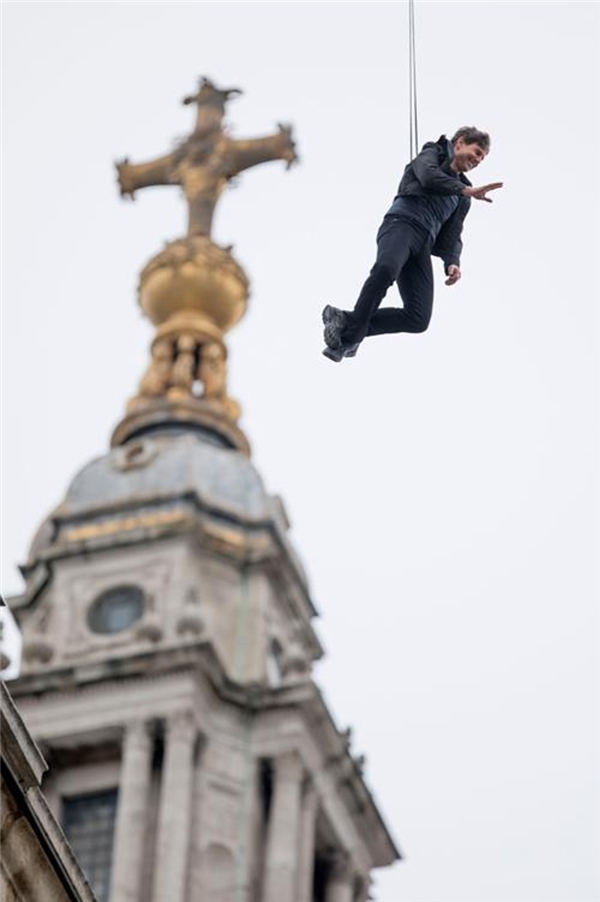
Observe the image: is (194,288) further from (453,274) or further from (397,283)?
(453,274)

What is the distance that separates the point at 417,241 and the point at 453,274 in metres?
0.70

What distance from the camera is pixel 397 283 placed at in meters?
27.1

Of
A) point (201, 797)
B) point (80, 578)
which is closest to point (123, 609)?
point (80, 578)

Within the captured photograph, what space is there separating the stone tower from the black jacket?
38341 millimetres

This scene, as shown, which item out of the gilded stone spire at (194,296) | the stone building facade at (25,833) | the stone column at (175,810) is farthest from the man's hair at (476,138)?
the gilded stone spire at (194,296)

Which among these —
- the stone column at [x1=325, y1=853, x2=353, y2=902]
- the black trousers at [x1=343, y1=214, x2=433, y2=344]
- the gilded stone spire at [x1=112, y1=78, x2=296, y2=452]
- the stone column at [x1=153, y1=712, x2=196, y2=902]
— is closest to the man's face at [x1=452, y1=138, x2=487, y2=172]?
the black trousers at [x1=343, y1=214, x2=433, y2=344]

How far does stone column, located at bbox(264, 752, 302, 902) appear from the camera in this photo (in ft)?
216

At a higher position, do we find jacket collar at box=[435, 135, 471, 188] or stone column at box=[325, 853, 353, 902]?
stone column at box=[325, 853, 353, 902]

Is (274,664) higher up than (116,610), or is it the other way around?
(116,610)

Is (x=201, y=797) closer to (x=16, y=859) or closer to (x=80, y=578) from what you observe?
(x=80, y=578)

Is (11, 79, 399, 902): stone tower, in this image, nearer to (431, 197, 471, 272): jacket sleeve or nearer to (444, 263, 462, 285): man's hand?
(431, 197, 471, 272): jacket sleeve

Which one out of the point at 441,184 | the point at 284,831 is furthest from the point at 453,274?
the point at 284,831

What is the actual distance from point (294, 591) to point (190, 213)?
53.5 ft

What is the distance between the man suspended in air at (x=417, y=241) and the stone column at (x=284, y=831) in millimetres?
39714
